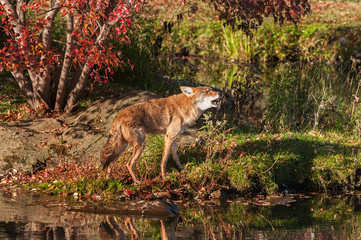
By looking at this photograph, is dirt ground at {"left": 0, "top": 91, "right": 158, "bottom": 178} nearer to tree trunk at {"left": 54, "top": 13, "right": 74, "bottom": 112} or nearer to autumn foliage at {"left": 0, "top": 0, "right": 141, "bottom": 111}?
tree trunk at {"left": 54, "top": 13, "right": 74, "bottom": 112}

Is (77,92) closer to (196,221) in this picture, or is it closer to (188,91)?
(188,91)

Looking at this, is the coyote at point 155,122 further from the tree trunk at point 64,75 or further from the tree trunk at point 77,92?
the tree trunk at point 64,75

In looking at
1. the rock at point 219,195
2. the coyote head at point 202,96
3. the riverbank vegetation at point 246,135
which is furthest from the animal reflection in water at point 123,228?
the coyote head at point 202,96


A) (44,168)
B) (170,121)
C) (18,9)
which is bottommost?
(44,168)

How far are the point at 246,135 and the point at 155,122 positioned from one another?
3.07 meters

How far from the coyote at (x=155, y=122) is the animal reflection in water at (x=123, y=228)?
1675 millimetres

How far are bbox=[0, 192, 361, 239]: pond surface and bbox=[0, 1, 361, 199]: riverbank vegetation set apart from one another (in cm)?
65

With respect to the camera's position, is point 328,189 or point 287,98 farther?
point 287,98

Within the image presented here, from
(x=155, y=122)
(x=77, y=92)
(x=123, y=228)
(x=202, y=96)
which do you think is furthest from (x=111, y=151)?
(x=77, y=92)

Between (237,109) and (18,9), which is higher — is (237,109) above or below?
below

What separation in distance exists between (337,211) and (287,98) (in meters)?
5.47

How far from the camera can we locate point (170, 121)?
32.8ft

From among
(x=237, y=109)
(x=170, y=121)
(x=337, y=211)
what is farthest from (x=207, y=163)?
(x=237, y=109)

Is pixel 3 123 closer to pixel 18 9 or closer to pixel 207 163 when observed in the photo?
pixel 18 9
